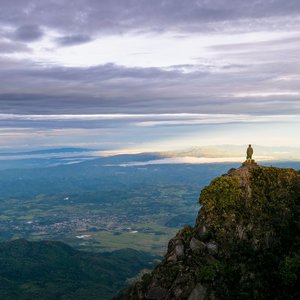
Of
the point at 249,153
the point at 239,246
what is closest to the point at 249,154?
the point at 249,153

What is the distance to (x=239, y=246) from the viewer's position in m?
73.8

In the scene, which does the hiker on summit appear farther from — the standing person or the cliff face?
the cliff face

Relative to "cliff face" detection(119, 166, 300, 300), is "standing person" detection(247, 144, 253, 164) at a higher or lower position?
higher

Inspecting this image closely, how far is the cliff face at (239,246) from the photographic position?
67.1m

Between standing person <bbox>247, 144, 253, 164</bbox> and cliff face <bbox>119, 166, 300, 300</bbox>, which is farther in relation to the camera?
standing person <bbox>247, 144, 253, 164</bbox>

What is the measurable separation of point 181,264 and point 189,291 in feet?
19.4

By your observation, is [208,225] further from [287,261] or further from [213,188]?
[287,261]

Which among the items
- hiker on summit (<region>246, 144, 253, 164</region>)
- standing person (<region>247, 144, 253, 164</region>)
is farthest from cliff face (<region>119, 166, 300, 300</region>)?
standing person (<region>247, 144, 253, 164</region>)

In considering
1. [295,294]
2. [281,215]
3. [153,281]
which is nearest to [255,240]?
[281,215]

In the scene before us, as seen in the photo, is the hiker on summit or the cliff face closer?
the cliff face

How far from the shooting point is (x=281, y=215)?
3051 inches

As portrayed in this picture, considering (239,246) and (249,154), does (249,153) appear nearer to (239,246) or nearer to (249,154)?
(249,154)

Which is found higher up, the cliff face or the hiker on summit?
the hiker on summit

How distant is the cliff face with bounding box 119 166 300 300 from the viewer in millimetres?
Answer: 67125
